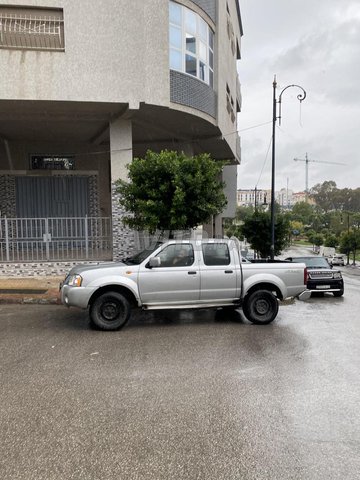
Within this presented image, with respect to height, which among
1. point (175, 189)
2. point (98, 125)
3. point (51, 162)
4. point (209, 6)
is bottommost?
point (175, 189)

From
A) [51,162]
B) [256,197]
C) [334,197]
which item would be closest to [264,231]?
[51,162]

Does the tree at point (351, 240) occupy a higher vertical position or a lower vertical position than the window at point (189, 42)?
lower

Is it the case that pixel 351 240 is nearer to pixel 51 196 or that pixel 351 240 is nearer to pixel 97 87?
pixel 51 196

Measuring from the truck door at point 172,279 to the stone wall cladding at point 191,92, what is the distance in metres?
7.39

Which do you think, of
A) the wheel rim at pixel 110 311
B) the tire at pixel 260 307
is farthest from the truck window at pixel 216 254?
the wheel rim at pixel 110 311

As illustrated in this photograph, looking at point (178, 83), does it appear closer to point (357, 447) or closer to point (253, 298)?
point (253, 298)

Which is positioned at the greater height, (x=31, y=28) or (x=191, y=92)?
(x=31, y=28)

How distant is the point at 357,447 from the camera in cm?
327

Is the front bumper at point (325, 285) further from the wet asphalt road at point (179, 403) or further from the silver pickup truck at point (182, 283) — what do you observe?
the wet asphalt road at point (179, 403)

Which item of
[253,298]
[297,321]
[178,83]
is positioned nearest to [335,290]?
[297,321]

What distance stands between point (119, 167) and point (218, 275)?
290 inches

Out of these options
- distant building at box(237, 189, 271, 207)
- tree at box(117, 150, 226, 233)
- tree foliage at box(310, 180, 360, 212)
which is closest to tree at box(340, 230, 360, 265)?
distant building at box(237, 189, 271, 207)

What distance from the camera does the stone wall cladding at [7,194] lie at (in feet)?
56.6

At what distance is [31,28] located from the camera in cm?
1161
